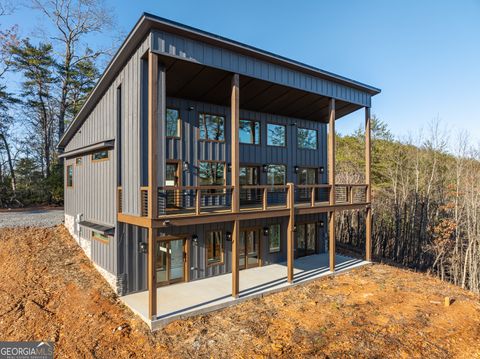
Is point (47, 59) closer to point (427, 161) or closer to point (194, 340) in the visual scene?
point (194, 340)

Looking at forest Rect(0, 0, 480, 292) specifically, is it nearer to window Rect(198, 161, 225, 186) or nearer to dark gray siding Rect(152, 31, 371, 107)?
dark gray siding Rect(152, 31, 371, 107)

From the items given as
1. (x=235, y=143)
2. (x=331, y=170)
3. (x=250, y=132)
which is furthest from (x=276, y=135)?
(x=235, y=143)

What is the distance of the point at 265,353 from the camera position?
5.28 meters

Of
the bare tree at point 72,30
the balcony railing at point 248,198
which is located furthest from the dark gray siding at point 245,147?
the bare tree at point 72,30

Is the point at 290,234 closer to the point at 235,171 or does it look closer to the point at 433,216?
the point at 235,171

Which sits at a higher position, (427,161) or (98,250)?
(427,161)

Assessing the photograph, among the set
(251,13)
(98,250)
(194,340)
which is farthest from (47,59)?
(194,340)

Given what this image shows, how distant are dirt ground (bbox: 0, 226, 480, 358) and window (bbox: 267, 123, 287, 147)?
5784 mm

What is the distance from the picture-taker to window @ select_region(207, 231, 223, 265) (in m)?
9.38

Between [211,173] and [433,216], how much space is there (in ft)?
40.1

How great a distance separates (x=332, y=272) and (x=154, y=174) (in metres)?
7.39

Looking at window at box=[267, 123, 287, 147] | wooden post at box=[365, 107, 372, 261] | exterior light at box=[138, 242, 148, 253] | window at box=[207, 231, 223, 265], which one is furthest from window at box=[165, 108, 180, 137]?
wooden post at box=[365, 107, 372, 261]

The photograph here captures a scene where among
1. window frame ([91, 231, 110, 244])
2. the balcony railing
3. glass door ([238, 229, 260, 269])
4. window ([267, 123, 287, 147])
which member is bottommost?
glass door ([238, 229, 260, 269])
